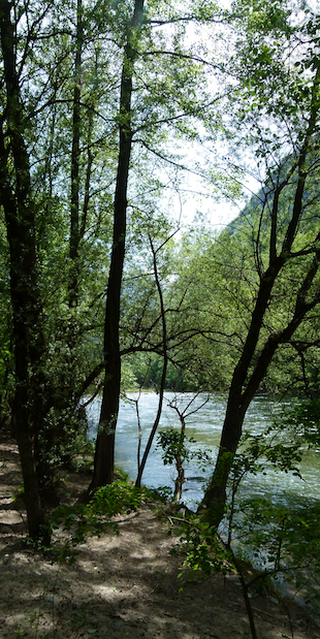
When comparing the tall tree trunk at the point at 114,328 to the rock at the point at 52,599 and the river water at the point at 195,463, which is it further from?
the rock at the point at 52,599

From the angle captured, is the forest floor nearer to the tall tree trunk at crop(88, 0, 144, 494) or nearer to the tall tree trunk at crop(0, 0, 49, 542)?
the tall tree trunk at crop(0, 0, 49, 542)

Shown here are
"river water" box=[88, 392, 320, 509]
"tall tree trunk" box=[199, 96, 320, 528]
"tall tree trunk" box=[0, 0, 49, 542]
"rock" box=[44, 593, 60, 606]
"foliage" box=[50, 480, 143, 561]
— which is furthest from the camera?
"river water" box=[88, 392, 320, 509]

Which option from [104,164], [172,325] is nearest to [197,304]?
[172,325]

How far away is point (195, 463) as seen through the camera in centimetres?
1279

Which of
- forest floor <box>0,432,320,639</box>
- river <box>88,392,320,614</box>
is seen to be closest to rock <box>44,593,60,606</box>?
forest floor <box>0,432,320,639</box>

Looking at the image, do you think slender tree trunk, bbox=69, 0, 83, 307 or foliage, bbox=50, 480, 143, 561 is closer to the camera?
foliage, bbox=50, 480, 143, 561

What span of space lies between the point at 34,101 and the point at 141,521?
6.36 metres

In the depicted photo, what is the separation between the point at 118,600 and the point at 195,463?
370 inches

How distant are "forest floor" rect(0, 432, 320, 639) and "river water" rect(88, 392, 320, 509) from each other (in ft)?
5.92

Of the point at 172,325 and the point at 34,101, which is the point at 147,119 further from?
the point at 172,325

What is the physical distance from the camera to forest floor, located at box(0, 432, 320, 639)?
10.2 feet

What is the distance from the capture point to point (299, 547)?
2680 mm

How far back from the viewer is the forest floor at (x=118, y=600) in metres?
3.10

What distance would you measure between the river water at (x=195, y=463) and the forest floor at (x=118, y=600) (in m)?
1.80
